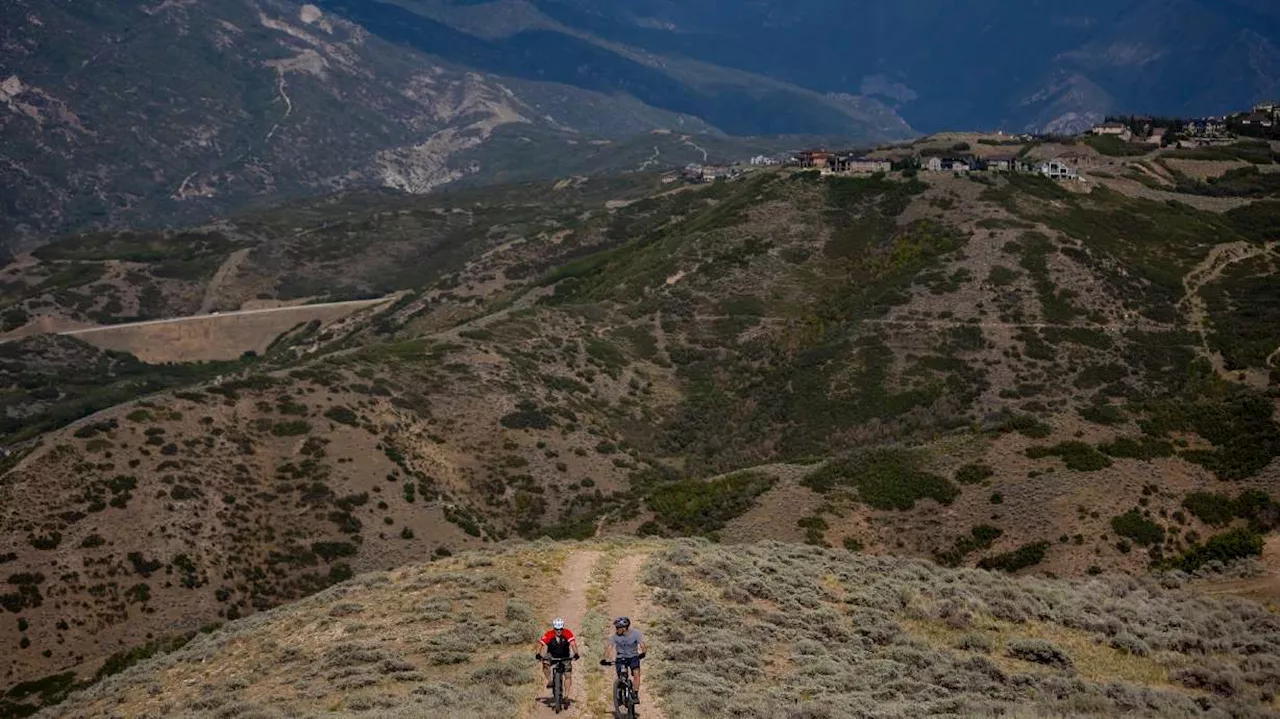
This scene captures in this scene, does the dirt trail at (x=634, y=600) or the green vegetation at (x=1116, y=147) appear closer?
the dirt trail at (x=634, y=600)

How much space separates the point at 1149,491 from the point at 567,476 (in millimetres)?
38978

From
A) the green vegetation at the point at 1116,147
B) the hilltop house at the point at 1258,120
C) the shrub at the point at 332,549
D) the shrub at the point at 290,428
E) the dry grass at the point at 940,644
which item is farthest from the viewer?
the hilltop house at the point at 1258,120

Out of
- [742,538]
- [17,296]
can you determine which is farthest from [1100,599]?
[17,296]

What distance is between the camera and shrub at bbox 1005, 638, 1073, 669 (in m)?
23.8

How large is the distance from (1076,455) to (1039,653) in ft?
82.7

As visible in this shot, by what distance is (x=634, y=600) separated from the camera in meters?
28.7

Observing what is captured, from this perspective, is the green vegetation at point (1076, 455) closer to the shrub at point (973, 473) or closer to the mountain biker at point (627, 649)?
the shrub at point (973, 473)

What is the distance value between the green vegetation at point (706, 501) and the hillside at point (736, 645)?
15.4 meters

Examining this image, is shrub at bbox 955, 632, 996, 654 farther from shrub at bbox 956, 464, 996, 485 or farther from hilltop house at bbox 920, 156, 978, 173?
hilltop house at bbox 920, 156, 978, 173

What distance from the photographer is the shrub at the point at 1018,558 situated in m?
40.4

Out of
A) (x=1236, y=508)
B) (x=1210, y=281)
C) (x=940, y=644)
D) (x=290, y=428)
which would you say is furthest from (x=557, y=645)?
(x=1210, y=281)

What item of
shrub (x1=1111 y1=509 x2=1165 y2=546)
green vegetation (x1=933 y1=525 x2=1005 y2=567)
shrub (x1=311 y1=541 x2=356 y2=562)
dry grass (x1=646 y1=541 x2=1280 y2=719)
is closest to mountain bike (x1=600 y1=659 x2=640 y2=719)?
dry grass (x1=646 y1=541 x2=1280 y2=719)

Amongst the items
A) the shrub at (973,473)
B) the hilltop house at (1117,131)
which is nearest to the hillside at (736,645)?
the shrub at (973,473)

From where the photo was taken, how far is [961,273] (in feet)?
307
